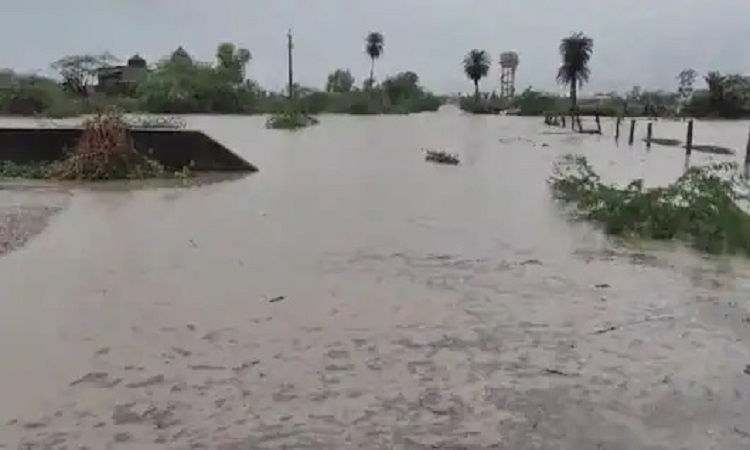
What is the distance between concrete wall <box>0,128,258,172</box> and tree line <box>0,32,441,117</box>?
2208cm

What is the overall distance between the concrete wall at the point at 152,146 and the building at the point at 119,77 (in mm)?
37505

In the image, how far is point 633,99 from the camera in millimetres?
66812

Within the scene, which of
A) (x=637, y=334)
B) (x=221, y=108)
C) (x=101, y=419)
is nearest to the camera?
(x=101, y=419)

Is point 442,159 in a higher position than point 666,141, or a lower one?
higher

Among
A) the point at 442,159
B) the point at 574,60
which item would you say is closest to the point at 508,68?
the point at 574,60

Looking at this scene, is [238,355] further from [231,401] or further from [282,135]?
[282,135]

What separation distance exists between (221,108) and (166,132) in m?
37.5

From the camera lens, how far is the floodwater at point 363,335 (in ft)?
14.9

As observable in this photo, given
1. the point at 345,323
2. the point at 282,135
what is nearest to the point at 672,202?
the point at 345,323

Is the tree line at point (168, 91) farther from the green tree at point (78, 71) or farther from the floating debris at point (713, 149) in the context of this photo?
the floating debris at point (713, 149)

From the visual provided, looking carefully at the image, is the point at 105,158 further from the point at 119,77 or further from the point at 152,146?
the point at 119,77

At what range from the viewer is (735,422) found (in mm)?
4625

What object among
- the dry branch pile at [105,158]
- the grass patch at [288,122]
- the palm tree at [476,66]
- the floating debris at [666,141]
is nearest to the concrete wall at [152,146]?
the dry branch pile at [105,158]

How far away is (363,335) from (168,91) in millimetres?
47134
